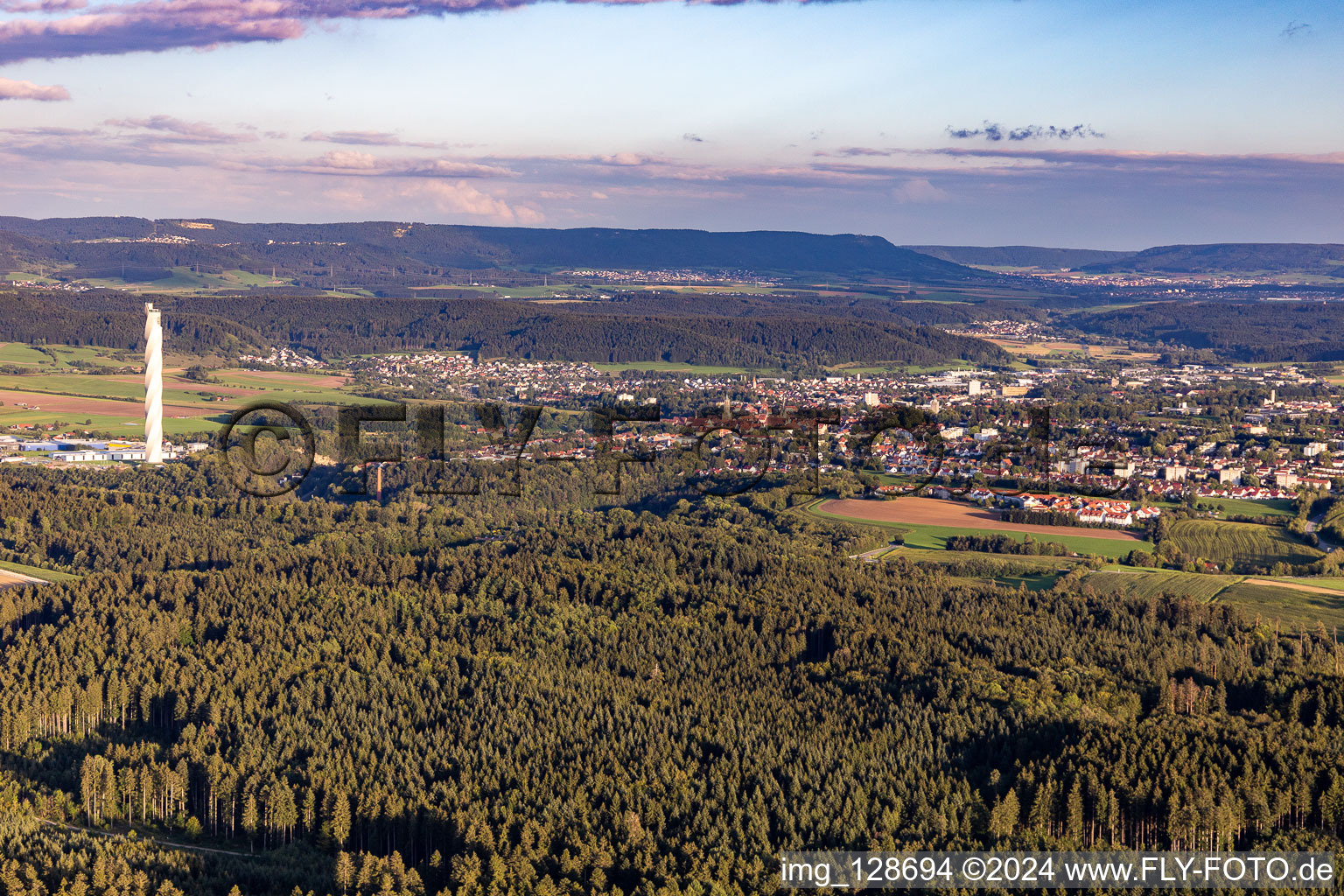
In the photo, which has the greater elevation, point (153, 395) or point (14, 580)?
point (153, 395)

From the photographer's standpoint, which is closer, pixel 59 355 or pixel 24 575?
pixel 24 575

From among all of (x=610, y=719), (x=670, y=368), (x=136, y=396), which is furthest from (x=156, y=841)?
(x=670, y=368)

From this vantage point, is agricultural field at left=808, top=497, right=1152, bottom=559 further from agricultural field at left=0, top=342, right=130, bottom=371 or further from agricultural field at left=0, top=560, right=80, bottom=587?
agricultural field at left=0, top=342, right=130, bottom=371

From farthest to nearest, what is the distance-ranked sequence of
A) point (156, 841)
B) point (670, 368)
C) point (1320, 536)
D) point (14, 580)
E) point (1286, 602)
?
point (670, 368), point (1320, 536), point (14, 580), point (1286, 602), point (156, 841)

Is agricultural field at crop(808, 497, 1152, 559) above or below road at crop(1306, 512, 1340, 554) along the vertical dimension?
below

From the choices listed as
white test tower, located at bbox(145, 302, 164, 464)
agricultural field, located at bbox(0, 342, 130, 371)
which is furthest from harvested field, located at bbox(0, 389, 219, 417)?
agricultural field, located at bbox(0, 342, 130, 371)

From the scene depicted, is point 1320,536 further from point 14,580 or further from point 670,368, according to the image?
point 670,368
